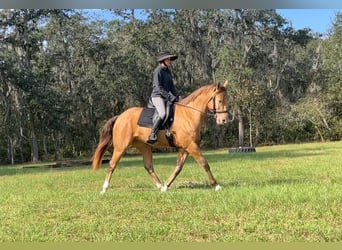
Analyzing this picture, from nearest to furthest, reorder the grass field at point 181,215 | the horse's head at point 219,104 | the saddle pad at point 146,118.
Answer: the grass field at point 181,215 < the horse's head at point 219,104 < the saddle pad at point 146,118

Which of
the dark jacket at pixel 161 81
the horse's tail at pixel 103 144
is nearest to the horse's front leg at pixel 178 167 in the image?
the dark jacket at pixel 161 81

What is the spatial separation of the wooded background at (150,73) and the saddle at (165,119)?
15.7 meters

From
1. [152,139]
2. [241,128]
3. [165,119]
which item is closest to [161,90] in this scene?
[165,119]

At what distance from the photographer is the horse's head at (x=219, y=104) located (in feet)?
20.5

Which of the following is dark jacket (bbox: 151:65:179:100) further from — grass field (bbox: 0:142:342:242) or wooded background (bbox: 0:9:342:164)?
wooded background (bbox: 0:9:342:164)

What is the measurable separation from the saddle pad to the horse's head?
0.82 metres

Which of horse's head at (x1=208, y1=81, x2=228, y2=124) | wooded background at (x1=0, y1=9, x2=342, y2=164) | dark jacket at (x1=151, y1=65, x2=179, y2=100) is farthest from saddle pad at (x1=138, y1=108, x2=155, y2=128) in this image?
wooded background at (x1=0, y1=9, x2=342, y2=164)

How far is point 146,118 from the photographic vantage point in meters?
6.52

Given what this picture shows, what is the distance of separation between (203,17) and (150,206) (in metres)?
24.5

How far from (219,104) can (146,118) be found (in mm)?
1030

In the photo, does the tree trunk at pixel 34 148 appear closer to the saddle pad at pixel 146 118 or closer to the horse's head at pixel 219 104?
the saddle pad at pixel 146 118

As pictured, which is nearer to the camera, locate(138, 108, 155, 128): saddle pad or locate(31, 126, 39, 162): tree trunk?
locate(138, 108, 155, 128): saddle pad

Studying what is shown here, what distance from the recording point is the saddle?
251 inches

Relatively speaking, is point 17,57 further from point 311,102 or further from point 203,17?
point 311,102
